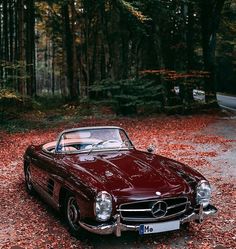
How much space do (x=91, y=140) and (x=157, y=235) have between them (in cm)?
217

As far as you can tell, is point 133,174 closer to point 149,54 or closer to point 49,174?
point 49,174

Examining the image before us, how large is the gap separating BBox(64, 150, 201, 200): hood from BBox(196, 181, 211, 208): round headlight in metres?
0.12

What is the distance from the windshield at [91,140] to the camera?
7359 millimetres

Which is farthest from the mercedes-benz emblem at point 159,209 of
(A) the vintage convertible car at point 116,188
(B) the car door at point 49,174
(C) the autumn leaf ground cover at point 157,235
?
(B) the car door at point 49,174

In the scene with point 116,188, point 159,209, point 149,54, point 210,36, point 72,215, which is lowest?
point 72,215

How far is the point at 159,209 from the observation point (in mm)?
5637

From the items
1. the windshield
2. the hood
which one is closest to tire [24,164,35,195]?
the windshield

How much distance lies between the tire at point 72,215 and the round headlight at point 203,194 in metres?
1.76

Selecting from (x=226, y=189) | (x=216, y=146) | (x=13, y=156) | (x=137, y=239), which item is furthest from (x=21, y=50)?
(x=137, y=239)

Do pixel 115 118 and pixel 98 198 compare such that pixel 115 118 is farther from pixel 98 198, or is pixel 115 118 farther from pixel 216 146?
pixel 98 198

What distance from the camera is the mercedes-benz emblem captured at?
5598 millimetres

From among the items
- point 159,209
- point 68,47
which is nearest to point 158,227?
point 159,209

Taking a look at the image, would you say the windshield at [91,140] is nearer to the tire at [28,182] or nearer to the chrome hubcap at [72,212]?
the chrome hubcap at [72,212]

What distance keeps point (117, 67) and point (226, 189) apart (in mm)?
16336
